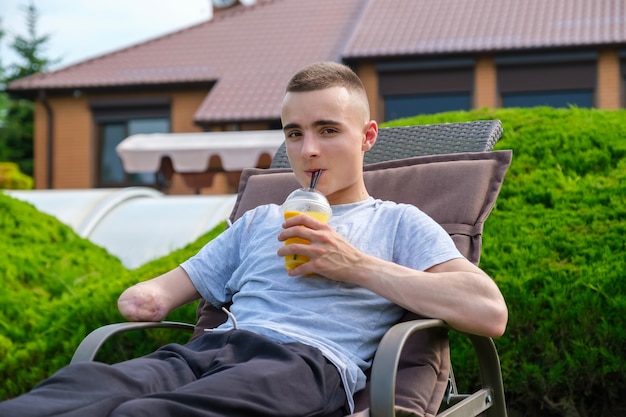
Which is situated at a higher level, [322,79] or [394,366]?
[322,79]

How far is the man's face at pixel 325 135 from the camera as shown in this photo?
273 cm

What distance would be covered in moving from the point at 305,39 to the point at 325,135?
16.4 meters

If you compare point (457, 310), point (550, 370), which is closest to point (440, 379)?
point (457, 310)

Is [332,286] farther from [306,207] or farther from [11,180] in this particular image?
[11,180]

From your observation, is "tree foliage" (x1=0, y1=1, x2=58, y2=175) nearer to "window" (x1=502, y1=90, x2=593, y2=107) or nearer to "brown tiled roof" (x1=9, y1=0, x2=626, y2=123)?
"brown tiled roof" (x1=9, y1=0, x2=626, y2=123)

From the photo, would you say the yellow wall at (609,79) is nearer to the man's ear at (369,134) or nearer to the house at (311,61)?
Result: the house at (311,61)

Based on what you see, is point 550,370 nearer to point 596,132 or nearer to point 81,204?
point 596,132

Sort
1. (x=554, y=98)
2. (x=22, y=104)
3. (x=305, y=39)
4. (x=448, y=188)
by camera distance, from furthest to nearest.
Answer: (x=22, y=104) → (x=305, y=39) → (x=554, y=98) → (x=448, y=188)

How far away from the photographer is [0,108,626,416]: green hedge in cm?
373

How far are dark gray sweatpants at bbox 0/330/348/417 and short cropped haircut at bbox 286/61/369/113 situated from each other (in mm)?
776

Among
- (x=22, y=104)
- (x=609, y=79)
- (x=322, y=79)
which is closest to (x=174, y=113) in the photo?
(x=609, y=79)

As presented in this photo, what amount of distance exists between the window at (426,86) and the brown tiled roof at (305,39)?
0.33 metres

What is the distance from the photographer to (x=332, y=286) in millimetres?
2627

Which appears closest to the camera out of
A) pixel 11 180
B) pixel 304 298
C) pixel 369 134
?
pixel 304 298
